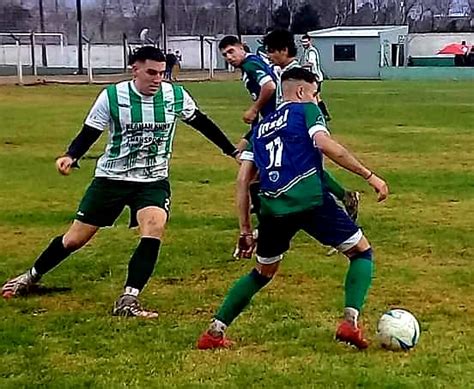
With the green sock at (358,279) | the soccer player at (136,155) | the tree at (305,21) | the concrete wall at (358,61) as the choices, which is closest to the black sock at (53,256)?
the soccer player at (136,155)

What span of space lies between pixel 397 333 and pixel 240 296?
3.18ft

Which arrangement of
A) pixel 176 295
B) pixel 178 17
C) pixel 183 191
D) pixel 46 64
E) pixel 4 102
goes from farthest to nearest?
pixel 178 17
pixel 46 64
pixel 4 102
pixel 183 191
pixel 176 295

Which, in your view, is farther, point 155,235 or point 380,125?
point 380,125

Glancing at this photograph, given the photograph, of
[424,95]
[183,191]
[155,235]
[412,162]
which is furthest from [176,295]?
[424,95]

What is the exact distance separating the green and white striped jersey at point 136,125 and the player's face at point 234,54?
1871mm

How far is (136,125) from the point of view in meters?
7.73

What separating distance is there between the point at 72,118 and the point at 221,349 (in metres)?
21.1

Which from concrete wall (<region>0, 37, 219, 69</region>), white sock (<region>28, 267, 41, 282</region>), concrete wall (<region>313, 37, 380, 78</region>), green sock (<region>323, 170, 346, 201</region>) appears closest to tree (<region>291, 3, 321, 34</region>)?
concrete wall (<region>0, 37, 219, 69</region>)

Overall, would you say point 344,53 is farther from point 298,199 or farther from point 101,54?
point 298,199

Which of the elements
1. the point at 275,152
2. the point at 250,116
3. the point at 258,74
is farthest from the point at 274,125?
the point at 258,74

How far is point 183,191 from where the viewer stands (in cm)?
1451

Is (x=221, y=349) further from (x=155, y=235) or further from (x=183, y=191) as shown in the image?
(x=183, y=191)

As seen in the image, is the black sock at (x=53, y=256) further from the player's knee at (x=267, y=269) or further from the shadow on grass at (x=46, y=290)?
the player's knee at (x=267, y=269)

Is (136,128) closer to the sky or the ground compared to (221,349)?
closer to the sky
